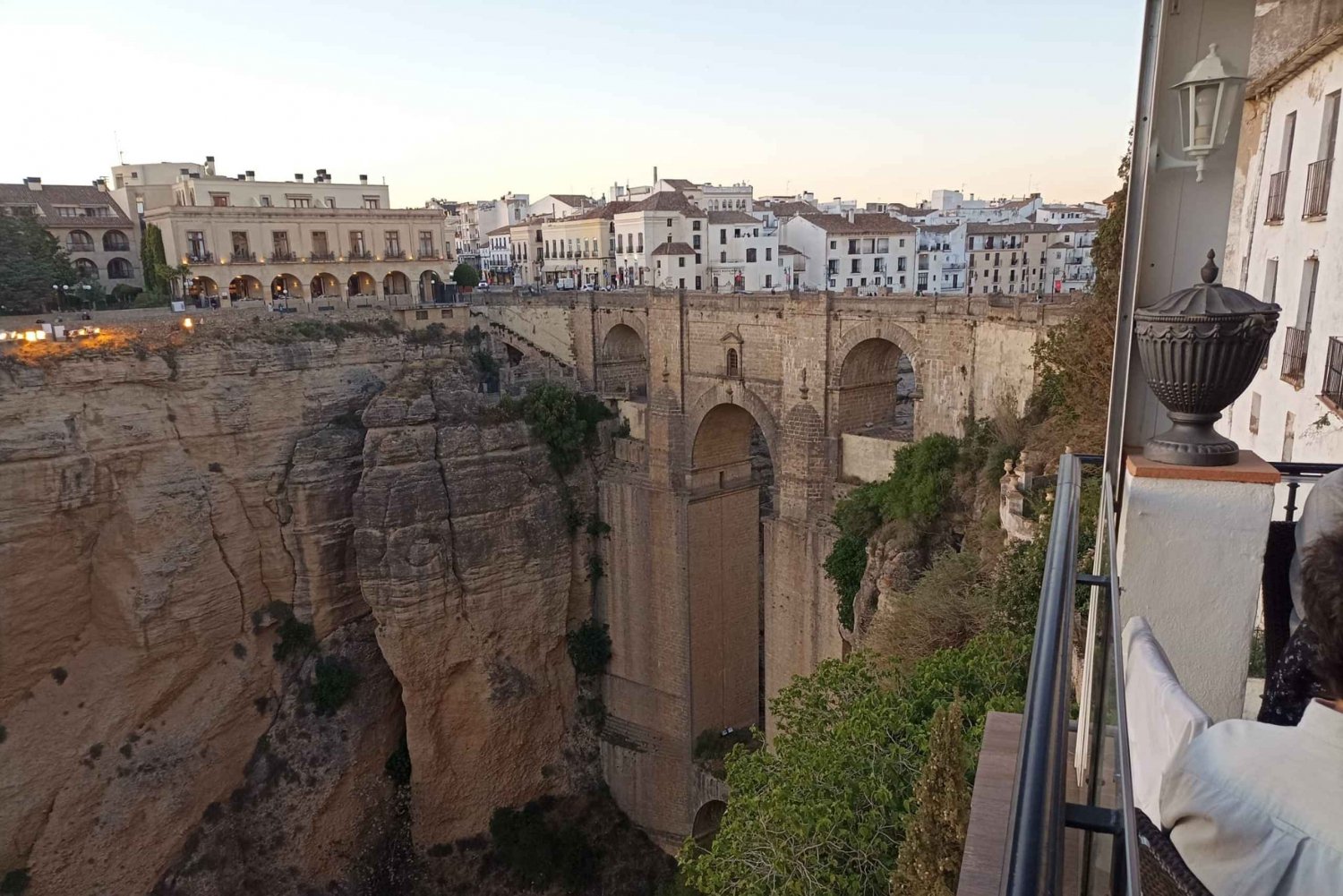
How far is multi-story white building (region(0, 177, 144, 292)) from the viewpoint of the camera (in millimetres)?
32031

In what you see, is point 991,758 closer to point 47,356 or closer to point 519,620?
point 519,620

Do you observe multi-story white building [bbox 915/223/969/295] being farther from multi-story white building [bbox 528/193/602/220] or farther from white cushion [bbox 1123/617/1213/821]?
white cushion [bbox 1123/617/1213/821]

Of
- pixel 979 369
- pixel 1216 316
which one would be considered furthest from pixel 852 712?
pixel 979 369

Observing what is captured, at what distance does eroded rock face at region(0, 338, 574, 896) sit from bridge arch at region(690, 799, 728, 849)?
13.3ft

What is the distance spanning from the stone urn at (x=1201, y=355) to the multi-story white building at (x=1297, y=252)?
605 cm

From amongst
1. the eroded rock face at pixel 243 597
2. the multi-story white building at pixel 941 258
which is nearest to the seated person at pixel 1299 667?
the eroded rock face at pixel 243 597

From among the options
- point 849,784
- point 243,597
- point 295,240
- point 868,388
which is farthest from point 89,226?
point 849,784

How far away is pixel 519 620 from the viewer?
21.6 meters

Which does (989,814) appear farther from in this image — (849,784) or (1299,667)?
(849,784)

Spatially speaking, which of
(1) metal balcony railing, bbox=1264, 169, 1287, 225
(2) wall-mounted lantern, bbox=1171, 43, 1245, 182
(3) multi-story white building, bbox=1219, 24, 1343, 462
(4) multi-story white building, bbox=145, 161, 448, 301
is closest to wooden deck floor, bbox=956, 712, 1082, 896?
(2) wall-mounted lantern, bbox=1171, 43, 1245, 182

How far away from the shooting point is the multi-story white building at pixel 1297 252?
27.4 feet

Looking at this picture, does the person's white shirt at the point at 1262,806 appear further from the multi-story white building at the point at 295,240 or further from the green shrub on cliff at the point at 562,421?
the multi-story white building at the point at 295,240

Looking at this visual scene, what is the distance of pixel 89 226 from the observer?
3244cm

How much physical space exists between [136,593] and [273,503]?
3.34 m
